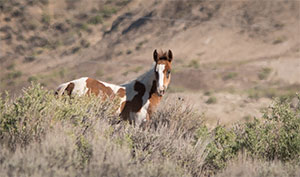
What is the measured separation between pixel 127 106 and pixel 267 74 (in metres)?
26.2

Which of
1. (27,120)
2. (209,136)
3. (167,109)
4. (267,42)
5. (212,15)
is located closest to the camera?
(27,120)

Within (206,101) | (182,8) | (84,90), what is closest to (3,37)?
(182,8)

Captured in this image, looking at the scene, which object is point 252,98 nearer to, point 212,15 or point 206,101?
point 206,101

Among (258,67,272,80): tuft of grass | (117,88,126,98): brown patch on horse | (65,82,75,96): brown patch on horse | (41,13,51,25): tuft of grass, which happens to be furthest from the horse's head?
(41,13,51,25): tuft of grass

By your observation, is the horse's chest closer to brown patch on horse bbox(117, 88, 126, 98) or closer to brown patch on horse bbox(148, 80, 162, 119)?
brown patch on horse bbox(148, 80, 162, 119)

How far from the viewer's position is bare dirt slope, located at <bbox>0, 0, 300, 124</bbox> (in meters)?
33.2

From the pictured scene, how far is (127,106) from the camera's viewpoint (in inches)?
335

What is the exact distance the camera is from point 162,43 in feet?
128

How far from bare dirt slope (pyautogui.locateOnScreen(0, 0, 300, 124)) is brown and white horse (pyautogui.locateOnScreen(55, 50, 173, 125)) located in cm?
2069

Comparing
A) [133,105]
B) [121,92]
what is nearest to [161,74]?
[133,105]

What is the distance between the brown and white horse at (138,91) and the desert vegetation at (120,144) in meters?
0.27

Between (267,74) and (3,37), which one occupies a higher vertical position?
(3,37)

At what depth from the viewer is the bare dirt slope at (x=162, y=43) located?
33188 millimetres

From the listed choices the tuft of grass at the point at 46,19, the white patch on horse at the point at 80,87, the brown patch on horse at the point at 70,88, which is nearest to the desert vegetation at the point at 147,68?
the tuft of grass at the point at 46,19
